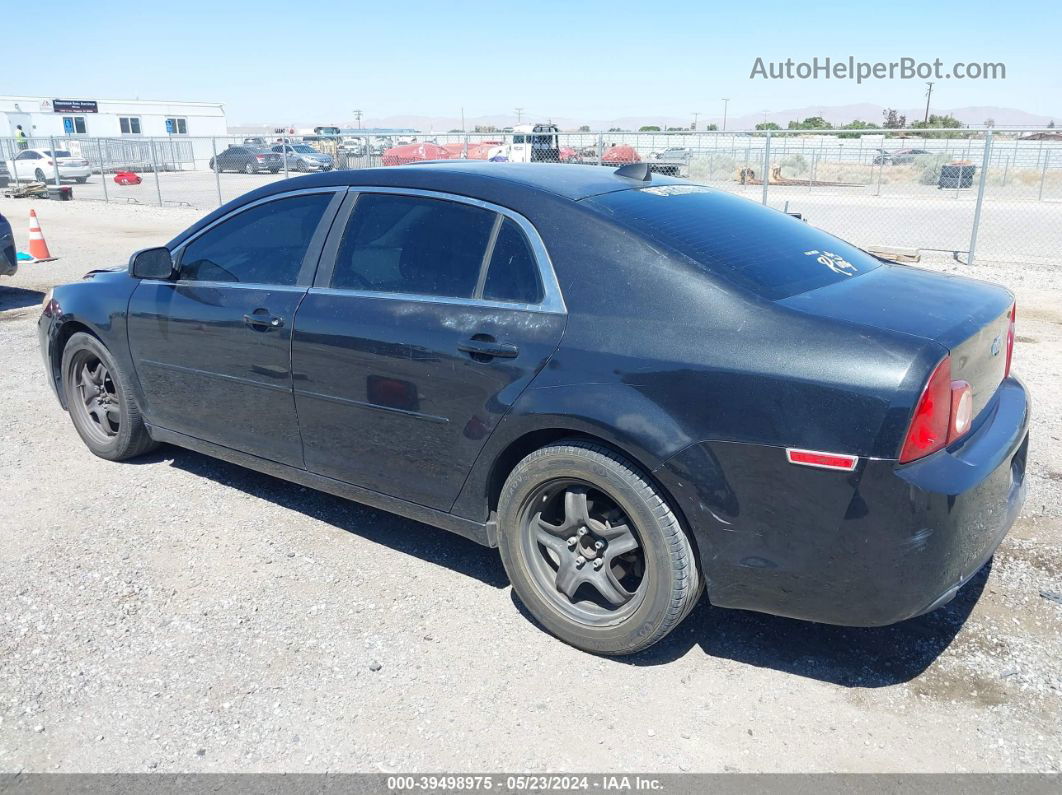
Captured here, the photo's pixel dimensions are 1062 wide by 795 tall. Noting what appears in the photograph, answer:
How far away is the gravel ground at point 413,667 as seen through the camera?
8.83 ft

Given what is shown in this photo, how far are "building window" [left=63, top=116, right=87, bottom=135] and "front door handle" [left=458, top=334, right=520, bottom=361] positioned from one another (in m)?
59.0

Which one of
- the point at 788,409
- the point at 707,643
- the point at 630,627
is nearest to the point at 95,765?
the point at 630,627

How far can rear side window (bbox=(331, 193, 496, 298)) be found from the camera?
336 centimetres

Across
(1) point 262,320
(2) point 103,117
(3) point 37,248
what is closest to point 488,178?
(1) point 262,320

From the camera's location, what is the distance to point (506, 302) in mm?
3195

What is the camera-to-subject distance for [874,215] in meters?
20.1

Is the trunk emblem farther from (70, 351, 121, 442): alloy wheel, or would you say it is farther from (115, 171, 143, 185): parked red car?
(115, 171, 143, 185): parked red car

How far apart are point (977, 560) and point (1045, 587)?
41.1 inches

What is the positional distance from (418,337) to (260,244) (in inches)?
49.3

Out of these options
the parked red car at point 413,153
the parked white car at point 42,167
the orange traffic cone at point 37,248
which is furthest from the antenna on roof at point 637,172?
the parked white car at point 42,167

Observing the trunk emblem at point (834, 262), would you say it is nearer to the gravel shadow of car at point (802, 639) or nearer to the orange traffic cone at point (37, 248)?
the gravel shadow of car at point (802, 639)

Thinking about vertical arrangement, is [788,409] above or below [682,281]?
below

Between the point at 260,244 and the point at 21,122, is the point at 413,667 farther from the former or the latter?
the point at 21,122

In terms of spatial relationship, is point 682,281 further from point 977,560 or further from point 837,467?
point 977,560
